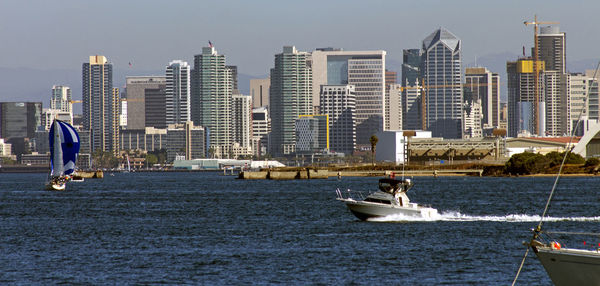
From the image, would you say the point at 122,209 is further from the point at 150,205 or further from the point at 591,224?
the point at 591,224

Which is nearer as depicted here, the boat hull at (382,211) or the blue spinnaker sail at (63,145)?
the boat hull at (382,211)

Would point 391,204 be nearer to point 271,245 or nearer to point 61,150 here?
point 271,245

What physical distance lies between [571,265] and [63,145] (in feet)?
444

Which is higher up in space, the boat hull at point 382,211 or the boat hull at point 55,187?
the boat hull at point 382,211

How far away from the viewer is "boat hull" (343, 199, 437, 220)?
7519 centimetres

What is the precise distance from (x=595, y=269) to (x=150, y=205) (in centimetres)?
8341

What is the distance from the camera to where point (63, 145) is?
16375 cm

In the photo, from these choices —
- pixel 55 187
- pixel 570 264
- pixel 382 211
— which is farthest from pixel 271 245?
pixel 55 187

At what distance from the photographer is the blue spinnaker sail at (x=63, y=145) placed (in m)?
163

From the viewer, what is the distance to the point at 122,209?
106500 mm

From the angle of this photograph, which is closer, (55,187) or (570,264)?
(570,264)

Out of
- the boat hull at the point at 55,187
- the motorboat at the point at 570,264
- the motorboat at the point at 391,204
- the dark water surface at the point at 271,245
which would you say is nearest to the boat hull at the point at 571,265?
the motorboat at the point at 570,264

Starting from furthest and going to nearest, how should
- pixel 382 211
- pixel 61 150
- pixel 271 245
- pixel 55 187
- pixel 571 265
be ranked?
pixel 55 187 → pixel 61 150 → pixel 382 211 → pixel 271 245 → pixel 571 265

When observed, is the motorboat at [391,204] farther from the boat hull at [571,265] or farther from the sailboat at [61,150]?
the sailboat at [61,150]
